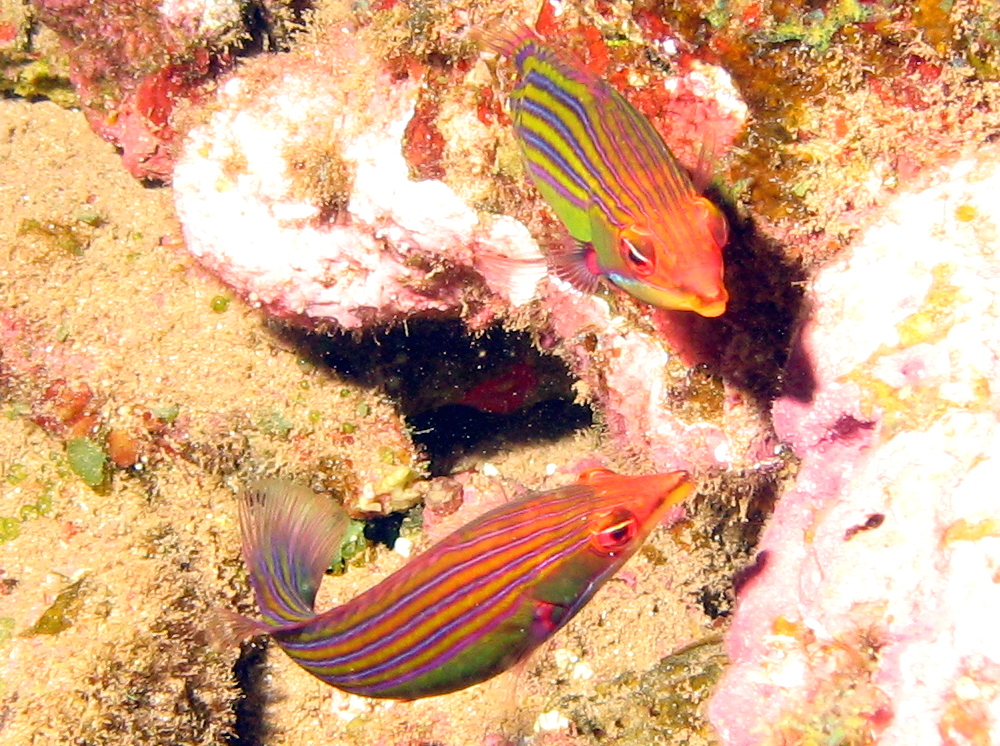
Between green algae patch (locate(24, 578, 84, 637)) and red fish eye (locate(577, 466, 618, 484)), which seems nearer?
red fish eye (locate(577, 466, 618, 484))

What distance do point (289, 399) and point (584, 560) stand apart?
3.11 m

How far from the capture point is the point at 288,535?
306 cm

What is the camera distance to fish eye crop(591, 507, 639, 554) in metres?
2.39

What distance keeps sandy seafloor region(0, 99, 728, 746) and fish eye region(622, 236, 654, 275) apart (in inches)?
91.5

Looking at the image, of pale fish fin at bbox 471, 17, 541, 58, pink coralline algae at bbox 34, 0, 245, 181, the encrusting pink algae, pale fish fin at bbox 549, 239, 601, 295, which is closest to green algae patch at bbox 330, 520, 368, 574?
the encrusting pink algae

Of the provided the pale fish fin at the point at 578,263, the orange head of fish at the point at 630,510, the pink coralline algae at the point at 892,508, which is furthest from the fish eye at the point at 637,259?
the pink coralline algae at the point at 892,508

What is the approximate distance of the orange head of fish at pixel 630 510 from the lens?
7.86 ft

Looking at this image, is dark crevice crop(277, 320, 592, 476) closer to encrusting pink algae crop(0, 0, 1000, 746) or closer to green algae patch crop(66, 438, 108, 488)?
encrusting pink algae crop(0, 0, 1000, 746)

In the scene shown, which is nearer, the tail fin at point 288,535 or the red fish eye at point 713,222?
the red fish eye at point 713,222

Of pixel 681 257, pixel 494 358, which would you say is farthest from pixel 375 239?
pixel 494 358

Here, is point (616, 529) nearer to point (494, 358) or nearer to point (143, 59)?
point (494, 358)

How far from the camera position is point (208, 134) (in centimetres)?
387

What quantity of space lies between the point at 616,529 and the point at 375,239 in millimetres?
2047

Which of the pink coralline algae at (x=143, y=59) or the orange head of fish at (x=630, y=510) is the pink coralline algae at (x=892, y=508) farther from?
the pink coralline algae at (x=143, y=59)
